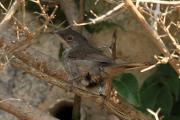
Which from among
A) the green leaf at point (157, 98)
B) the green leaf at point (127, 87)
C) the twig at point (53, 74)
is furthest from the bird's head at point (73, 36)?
the green leaf at point (157, 98)

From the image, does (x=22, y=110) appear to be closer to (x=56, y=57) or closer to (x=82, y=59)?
(x=82, y=59)

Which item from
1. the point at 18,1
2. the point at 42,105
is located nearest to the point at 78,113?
the point at 42,105

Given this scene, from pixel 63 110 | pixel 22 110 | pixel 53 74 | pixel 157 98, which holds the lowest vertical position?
pixel 63 110

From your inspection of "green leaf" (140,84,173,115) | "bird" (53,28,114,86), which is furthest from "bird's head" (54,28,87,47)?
"green leaf" (140,84,173,115)

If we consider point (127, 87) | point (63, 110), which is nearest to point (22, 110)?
point (127, 87)

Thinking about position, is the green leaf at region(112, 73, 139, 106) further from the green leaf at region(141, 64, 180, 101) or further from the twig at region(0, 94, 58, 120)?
the twig at region(0, 94, 58, 120)

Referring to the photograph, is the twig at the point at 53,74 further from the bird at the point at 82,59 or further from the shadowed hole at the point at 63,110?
the shadowed hole at the point at 63,110

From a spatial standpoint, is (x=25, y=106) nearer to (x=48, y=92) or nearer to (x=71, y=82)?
(x=71, y=82)
